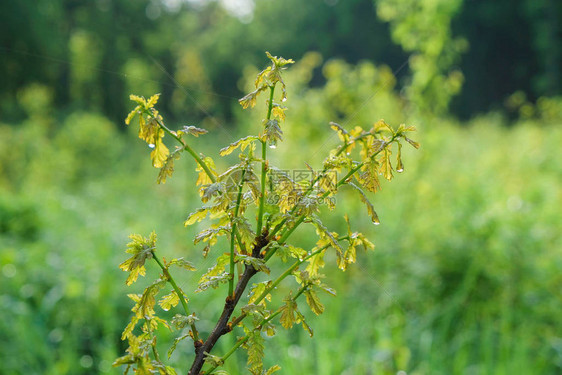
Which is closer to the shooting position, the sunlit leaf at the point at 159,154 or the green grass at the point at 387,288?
the sunlit leaf at the point at 159,154

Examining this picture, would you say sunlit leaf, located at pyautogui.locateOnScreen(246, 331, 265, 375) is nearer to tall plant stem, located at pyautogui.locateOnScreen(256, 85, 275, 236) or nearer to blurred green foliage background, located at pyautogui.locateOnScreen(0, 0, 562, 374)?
tall plant stem, located at pyautogui.locateOnScreen(256, 85, 275, 236)

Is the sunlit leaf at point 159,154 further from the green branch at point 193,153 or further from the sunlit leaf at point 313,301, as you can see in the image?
the sunlit leaf at point 313,301

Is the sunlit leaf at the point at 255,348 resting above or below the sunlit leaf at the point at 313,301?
below

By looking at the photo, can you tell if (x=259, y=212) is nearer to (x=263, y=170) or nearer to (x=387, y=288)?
(x=263, y=170)

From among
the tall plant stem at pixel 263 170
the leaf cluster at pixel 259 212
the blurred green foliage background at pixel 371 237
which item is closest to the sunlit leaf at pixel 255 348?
the leaf cluster at pixel 259 212

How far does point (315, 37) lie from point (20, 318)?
69.8 feet

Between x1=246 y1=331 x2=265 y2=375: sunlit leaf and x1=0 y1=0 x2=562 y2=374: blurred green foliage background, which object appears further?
x1=0 y1=0 x2=562 y2=374: blurred green foliage background

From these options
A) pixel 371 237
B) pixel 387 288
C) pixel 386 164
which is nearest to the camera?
pixel 386 164

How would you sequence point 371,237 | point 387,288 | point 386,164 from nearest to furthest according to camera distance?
point 386,164
point 387,288
point 371,237

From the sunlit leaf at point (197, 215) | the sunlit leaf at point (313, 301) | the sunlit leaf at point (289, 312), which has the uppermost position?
the sunlit leaf at point (197, 215)

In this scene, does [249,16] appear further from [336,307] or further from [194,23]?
[336,307]

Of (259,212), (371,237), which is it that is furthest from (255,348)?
(371,237)

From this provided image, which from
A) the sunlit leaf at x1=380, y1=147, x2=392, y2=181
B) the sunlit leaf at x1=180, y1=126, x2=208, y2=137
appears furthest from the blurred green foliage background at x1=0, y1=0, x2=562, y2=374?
the sunlit leaf at x1=380, y1=147, x2=392, y2=181

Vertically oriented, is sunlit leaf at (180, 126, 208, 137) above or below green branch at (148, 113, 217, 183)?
above
